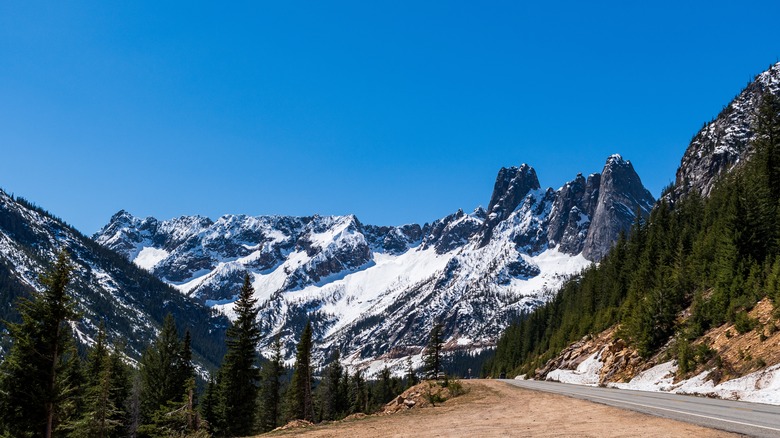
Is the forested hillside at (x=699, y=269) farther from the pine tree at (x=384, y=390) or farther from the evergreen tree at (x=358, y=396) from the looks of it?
the pine tree at (x=384, y=390)

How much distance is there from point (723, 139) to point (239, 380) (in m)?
181

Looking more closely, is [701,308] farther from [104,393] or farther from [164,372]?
[164,372]

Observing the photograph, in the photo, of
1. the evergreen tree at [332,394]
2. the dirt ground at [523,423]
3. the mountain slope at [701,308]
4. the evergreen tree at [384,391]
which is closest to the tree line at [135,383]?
the evergreen tree at [332,394]

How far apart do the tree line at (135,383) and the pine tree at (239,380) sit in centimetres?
8

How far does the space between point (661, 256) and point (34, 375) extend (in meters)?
63.0

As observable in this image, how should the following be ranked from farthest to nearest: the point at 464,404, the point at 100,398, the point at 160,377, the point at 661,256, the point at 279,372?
the point at 661,256, the point at 279,372, the point at 160,377, the point at 100,398, the point at 464,404

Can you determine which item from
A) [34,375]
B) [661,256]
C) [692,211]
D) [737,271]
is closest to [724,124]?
[692,211]

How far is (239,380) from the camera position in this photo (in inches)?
1538

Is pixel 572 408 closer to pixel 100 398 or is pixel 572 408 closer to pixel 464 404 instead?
pixel 464 404

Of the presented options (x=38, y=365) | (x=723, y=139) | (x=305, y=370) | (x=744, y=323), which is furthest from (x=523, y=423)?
(x=723, y=139)

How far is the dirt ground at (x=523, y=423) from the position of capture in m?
13.2

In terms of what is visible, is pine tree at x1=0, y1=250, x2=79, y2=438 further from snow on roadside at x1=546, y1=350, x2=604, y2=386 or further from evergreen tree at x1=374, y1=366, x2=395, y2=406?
evergreen tree at x1=374, y1=366, x2=395, y2=406

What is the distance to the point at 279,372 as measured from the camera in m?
51.4

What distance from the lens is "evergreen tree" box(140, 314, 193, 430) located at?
4394 centimetres
